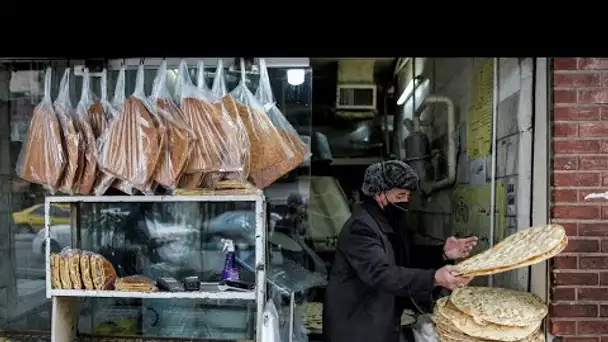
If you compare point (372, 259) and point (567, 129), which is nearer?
point (567, 129)

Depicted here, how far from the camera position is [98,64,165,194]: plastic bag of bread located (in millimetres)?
2908

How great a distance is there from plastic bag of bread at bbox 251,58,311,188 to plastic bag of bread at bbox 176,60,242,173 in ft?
0.69

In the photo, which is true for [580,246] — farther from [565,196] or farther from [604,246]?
[565,196]

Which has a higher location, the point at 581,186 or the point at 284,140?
the point at 284,140

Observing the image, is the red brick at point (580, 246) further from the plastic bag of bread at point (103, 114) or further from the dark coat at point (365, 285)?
the plastic bag of bread at point (103, 114)

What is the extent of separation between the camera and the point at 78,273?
2.99m

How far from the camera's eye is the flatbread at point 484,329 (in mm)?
2594

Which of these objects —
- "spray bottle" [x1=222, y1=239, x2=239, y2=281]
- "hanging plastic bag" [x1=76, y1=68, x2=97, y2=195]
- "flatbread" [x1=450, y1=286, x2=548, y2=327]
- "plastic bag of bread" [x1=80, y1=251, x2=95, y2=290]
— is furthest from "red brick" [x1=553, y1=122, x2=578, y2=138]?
"plastic bag of bread" [x1=80, y1=251, x2=95, y2=290]

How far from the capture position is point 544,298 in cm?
268

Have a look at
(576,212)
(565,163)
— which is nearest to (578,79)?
(565,163)

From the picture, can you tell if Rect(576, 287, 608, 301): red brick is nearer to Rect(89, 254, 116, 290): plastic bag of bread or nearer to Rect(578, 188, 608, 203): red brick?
Rect(578, 188, 608, 203): red brick

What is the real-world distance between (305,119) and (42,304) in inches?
86.4

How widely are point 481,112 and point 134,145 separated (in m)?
2.24

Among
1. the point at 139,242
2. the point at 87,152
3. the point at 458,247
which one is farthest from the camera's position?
the point at 139,242
